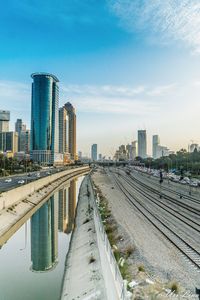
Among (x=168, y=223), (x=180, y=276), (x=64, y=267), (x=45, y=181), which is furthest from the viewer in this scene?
(x=45, y=181)

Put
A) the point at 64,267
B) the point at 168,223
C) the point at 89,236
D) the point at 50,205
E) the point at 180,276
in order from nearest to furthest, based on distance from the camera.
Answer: the point at 180,276 < the point at 64,267 < the point at 89,236 < the point at 168,223 < the point at 50,205

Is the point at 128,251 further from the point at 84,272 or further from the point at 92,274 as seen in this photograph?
the point at 92,274

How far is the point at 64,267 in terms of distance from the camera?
30.5 meters

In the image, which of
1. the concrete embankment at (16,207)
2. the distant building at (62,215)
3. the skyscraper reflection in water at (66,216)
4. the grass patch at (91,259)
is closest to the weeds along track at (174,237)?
the grass patch at (91,259)

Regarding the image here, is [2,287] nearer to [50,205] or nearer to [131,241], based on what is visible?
[131,241]

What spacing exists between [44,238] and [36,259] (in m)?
9.44

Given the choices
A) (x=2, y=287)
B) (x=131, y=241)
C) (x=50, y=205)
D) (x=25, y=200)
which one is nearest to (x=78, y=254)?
(x=131, y=241)

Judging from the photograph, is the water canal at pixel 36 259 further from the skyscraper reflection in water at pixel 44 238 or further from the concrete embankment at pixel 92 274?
the concrete embankment at pixel 92 274

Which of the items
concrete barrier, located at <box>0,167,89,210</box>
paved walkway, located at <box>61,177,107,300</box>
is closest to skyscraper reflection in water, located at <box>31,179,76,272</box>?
paved walkway, located at <box>61,177,107,300</box>

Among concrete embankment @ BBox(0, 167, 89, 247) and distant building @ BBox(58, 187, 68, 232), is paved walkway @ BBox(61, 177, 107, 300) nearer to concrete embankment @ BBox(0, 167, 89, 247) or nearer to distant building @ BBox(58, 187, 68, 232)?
concrete embankment @ BBox(0, 167, 89, 247)

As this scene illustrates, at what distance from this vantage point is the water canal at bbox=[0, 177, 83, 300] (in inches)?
988

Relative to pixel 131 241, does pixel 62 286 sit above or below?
below

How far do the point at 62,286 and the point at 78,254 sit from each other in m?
6.77

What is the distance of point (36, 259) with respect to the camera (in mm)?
33969
